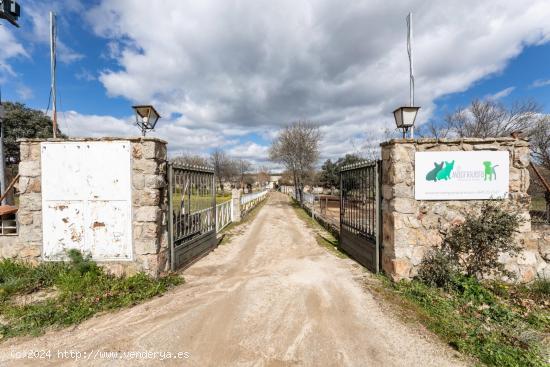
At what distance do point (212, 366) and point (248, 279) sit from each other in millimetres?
2337

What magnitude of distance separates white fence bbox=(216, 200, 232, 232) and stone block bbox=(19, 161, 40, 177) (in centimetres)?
636

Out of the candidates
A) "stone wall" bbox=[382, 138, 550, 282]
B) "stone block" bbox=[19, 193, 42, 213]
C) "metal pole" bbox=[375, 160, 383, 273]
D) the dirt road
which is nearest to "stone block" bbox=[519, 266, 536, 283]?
"stone wall" bbox=[382, 138, 550, 282]

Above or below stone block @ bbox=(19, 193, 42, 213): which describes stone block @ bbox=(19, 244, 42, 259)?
below

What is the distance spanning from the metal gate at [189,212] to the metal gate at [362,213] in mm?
3845

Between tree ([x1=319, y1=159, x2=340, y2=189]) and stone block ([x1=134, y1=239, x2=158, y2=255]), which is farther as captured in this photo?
tree ([x1=319, y1=159, x2=340, y2=189])

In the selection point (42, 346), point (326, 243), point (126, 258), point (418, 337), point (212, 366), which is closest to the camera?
point (212, 366)

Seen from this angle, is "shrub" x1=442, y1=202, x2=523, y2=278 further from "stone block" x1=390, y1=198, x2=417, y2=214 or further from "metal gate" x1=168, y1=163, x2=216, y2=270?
"metal gate" x1=168, y1=163, x2=216, y2=270

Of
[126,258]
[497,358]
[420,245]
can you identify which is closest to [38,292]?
[126,258]

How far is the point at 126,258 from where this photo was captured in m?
4.53

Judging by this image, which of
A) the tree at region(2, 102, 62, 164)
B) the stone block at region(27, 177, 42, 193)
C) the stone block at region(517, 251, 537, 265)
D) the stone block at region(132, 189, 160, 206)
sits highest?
the tree at region(2, 102, 62, 164)

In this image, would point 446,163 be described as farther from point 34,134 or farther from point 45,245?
point 34,134

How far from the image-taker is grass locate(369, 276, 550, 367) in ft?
8.73

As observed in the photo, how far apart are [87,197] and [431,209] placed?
652cm

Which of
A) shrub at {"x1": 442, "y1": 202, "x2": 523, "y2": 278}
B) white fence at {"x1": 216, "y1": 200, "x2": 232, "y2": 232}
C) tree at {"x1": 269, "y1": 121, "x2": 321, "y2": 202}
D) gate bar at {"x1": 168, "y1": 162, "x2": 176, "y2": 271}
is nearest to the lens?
shrub at {"x1": 442, "y1": 202, "x2": 523, "y2": 278}
